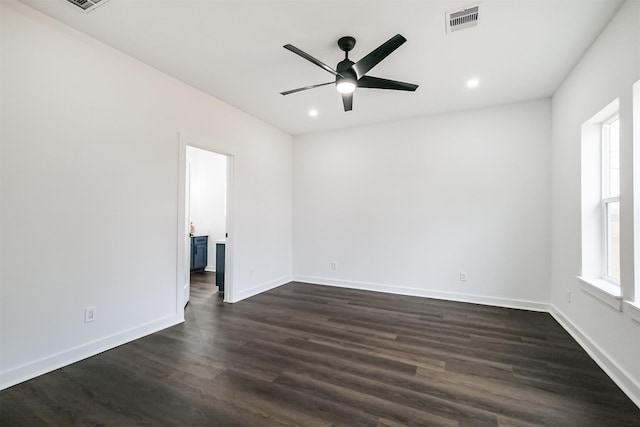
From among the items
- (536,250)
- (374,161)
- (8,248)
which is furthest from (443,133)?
(8,248)

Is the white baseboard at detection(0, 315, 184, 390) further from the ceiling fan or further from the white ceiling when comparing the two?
the ceiling fan

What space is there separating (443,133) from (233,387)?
426 cm

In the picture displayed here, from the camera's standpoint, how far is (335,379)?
220cm

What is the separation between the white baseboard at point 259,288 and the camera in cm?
423

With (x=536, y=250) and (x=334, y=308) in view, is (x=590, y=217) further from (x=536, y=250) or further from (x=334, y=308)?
(x=334, y=308)

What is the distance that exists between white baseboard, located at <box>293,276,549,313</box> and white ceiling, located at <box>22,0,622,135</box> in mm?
2795

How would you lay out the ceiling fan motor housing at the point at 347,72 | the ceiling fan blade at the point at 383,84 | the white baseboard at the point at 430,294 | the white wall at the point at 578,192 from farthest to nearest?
the white baseboard at the point at 430,294, the ceiling fan blade at the point at 383,84, the ceiling fan motor housing at the point at 347,72, the white wall at the point at 578,192

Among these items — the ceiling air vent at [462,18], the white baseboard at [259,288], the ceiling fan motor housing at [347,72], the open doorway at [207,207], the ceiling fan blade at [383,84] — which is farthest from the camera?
the open doorway at [207,207]

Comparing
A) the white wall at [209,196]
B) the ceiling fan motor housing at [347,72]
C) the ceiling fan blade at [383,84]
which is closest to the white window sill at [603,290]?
the ceiling fan blade at [383,84]

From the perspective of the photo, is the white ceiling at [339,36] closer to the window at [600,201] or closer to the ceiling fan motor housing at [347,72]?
the ceiling fan motor housing at [347,72]

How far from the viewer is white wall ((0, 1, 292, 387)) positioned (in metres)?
2.12

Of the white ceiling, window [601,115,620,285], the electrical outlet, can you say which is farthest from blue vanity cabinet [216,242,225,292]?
window [601,115,620,285]

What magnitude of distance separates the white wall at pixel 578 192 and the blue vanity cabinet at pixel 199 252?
6.27m

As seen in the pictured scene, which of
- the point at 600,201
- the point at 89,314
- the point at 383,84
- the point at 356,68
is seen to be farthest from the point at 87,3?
the point at 600,201
